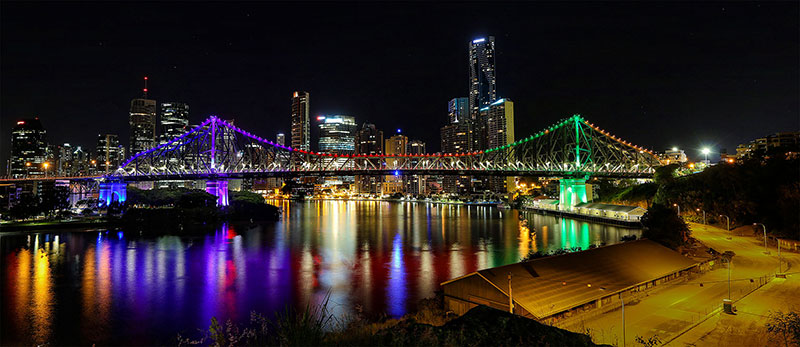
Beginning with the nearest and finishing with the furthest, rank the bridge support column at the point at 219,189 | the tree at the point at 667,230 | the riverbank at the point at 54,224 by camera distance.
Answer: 1. the tree at the point at 667,230
2. the riverbank at the point at 54,224
3. the bridge support column at the point at 219,189

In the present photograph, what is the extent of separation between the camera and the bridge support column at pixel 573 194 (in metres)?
75.6

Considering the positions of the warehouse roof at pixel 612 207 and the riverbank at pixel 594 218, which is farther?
the warehouse roof at pixel 612 207

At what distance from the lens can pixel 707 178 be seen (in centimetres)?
4391

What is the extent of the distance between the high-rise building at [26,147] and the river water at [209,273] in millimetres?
96414

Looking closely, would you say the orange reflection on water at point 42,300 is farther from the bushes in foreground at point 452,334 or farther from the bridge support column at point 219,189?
the bridge support column at point 219,189

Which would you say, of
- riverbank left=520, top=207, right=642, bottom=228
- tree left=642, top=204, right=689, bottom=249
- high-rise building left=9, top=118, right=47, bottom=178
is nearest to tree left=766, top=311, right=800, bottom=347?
tree left=642, top=204, right=689, bottom=249

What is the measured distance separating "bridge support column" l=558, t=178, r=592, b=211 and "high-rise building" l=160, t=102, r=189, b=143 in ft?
548

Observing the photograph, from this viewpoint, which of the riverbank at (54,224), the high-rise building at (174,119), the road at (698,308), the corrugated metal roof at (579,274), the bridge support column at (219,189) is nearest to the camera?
the road at (698,308)

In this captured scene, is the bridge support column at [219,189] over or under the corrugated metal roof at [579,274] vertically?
over

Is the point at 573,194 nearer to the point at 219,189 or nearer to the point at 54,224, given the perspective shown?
the point at 219,189

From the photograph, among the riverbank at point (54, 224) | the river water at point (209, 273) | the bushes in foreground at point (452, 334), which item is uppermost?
the bushes in foreground at point (452, 334)

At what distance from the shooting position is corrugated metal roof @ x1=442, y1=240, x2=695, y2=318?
645 inches

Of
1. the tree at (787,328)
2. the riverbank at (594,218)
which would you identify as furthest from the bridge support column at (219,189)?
the tree at (787,328)

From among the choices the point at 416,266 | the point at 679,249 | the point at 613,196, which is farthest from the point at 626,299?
the point at 613,196
